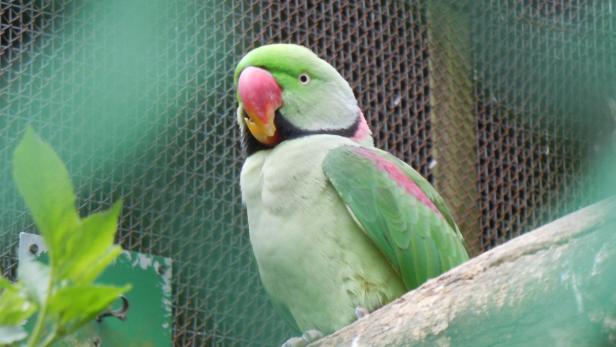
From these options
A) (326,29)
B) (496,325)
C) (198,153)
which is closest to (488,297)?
(496,325)

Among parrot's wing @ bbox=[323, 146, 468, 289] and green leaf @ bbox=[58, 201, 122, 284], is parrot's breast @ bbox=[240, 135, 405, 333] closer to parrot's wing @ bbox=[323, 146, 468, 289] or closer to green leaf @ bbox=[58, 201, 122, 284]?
parrot's wing @ bbox=[323, 146, 468, 289]

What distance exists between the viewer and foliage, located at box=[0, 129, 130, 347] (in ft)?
1.53

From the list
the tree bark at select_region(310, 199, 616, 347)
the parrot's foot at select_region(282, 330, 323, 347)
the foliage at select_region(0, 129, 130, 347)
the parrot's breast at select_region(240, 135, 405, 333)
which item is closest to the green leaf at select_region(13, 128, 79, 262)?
the foliage at select_region(0, 129, 130, 347)

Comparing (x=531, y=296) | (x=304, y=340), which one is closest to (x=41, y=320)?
(x=531, y=296)

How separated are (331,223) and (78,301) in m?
1.27

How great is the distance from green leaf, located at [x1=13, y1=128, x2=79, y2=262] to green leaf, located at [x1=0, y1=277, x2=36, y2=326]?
0.03 metres

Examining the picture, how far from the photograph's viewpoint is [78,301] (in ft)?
1.58

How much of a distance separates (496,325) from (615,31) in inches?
77.5

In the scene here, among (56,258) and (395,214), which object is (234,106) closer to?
(395,214)

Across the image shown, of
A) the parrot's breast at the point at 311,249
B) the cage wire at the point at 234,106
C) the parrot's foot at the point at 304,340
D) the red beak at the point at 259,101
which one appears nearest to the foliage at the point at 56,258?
the parrot's foot at the point at 304,340

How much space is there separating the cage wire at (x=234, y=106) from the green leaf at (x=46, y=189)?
5.33 ft

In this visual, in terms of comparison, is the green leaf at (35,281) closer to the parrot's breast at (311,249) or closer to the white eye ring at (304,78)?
the parrot's breast at (311,249)

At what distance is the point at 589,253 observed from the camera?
35.7 inches

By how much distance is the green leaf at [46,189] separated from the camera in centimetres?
46
